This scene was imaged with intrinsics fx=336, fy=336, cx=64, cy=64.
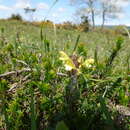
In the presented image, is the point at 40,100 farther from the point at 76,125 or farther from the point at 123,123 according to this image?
the point at 123,123

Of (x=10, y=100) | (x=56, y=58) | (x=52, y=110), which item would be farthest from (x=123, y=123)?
(x=56, y=58)

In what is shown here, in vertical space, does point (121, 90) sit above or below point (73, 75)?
below

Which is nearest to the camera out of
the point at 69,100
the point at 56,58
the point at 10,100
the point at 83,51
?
the point at 69,100

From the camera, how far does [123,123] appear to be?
1190 millimetres

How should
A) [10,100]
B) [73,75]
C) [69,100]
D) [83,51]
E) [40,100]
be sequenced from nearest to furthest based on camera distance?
[73,75] < [69,100] < [40,100] < [10,100] < [83,51]

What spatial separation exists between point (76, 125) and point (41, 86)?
11.5 inches

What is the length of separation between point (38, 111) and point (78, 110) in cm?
16

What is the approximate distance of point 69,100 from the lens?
126 centimetres

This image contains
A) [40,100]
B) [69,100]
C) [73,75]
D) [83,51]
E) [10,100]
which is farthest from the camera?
[83,51]

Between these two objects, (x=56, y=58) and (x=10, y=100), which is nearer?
(x=10, y=100)

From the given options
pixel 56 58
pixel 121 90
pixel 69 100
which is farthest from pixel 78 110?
pixel 56 58

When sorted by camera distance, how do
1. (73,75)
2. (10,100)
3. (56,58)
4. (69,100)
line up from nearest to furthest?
(73,75)
(69,100)
(10,100)
(56,58)

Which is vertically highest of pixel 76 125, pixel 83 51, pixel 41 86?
pixel 83 51

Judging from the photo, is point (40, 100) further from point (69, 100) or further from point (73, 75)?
point (73, 75)
